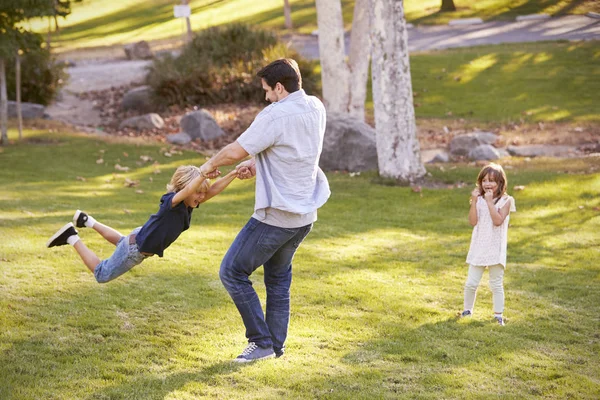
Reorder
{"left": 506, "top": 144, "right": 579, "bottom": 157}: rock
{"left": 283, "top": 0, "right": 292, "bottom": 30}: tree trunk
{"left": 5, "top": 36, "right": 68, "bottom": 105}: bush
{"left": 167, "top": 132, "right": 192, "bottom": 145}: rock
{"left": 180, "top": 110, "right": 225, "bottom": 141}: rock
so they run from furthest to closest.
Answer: {"left": 283, "top": 0, "right": 292, "bottom": 30}: tree trunk → {"left": 5, "top": 36, "right": 68, "bottom": 105}: bush → {"left": 180, "top": 110, "right": 225, "bottom": 141}: rock → {"left": 167, "top": 132, "right": 192, "bottom": 145}: rock → {"left": 506, "top": 144, "right": 579, "bottom": 157}: rock

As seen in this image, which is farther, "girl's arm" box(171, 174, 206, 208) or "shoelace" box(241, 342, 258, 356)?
"shoelace" box(241, 342, 258, 356)

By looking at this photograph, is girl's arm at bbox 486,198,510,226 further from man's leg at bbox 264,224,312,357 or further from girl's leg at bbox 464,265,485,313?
man's leg at bbox 264,224,312,357

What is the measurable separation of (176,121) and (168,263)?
13.3 meters

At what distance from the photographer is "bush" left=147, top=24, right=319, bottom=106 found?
23328mm

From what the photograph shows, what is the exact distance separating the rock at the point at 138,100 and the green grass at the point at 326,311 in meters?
11.4

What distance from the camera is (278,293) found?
5.90 metres

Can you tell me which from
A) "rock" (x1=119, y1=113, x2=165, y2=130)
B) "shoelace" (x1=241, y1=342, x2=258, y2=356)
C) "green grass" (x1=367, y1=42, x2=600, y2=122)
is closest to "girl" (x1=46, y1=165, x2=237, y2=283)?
"shoelace" (x1=241, y1=342, x2=258, y2=356)

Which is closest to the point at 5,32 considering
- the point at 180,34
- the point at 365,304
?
the point at 365,304

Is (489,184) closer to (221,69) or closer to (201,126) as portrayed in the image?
(201,126)

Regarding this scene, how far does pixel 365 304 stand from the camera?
25.8 feet

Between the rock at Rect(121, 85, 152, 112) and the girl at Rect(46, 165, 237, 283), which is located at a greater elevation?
the rock at Rect(121, 85, 152, 112)

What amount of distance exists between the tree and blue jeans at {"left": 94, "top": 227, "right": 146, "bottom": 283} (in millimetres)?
12393

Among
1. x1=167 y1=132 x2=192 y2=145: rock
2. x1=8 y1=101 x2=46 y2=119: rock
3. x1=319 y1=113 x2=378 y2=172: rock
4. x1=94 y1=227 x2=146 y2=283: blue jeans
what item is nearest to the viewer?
x1=94 y1=227 x2=146 y2=283: blue jeans

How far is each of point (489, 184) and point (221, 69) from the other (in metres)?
17.7
